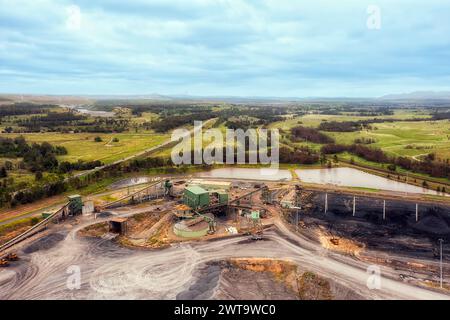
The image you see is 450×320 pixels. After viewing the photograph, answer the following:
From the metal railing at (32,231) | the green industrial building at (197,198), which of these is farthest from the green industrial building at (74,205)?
the green industrial building at (197,198)

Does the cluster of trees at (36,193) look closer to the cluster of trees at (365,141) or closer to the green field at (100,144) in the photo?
the green field at (100,144)

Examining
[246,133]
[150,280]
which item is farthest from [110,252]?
[246,133]

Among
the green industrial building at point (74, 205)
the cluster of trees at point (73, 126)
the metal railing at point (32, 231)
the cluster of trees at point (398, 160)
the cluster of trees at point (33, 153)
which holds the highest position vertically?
the cluster of trees at point (73, 126)

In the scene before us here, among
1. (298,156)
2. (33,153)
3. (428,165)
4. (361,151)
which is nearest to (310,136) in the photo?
(361,151)

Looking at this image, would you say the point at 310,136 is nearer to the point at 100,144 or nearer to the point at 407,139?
the point at 407,139

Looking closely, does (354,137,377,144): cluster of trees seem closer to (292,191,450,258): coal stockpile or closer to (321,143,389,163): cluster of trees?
(321,143,389,163): cluster of trees

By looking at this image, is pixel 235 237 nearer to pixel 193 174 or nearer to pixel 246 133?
pixel 193 174

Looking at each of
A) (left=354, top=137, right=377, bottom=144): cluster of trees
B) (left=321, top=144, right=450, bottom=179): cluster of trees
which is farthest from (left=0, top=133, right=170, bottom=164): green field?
(left=354, top=137, right=377, bottom=144): cluster of trees
